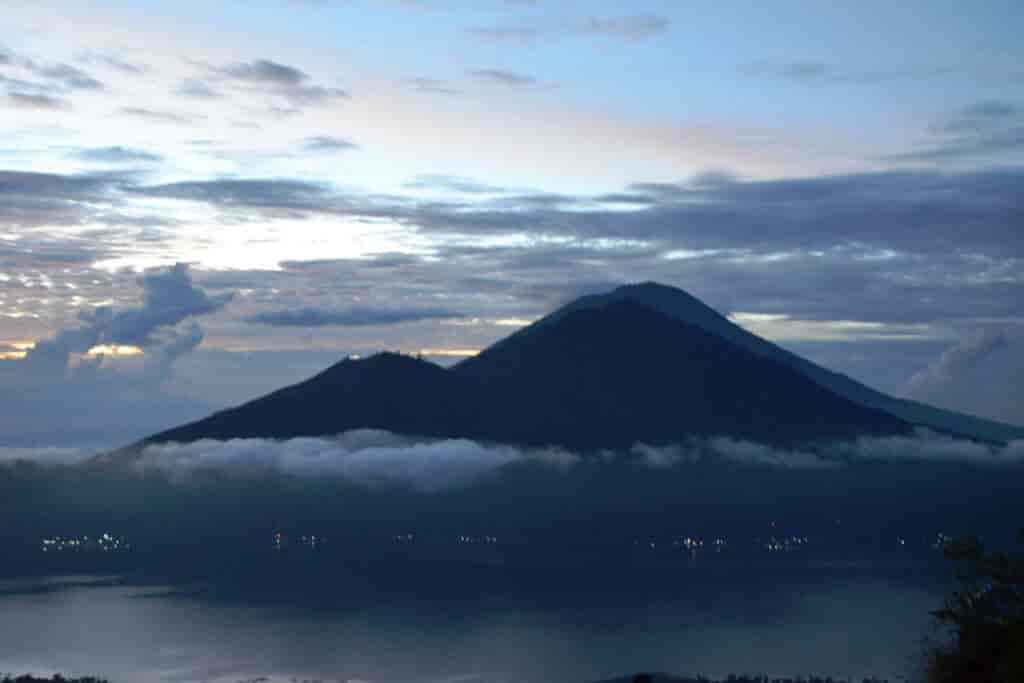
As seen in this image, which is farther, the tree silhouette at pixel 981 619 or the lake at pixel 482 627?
the lake at pixel 482 627

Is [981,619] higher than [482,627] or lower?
higher

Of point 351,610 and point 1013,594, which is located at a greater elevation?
point 1013,594

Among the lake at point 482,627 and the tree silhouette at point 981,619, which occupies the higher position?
the tree silhouette at point 981,619

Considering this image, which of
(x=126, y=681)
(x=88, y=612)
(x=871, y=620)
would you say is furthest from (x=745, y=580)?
(x=126, y=681)

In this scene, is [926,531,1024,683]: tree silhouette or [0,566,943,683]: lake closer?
[926,531,1024,683]: tree silhouette

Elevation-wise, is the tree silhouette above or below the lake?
above

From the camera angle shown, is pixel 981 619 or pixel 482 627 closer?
pixel 981 619

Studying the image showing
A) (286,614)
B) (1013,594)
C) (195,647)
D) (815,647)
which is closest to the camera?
(1013,594)

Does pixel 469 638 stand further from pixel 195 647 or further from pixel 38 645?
pixel 38 645
